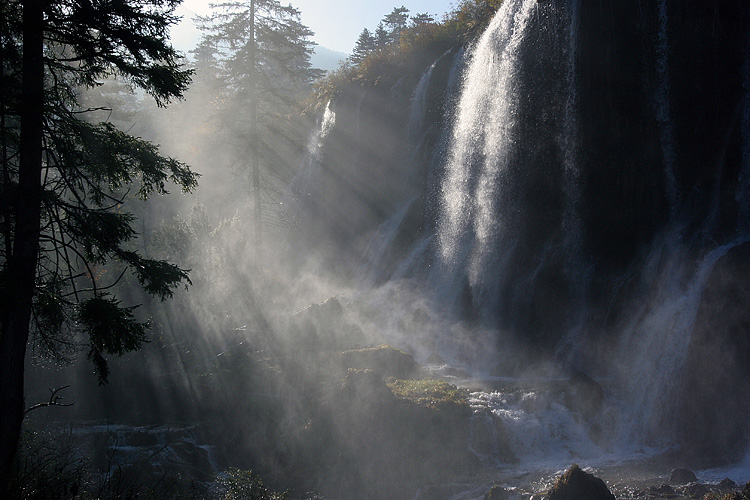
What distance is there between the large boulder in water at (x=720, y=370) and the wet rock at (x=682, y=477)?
1100 millimetres

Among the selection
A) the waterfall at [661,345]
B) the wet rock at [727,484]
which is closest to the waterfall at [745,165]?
the waterfall at [661,345]

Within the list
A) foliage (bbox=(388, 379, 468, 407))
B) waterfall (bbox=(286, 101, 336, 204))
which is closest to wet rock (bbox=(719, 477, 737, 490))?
foliage (bbox=(388, 379, 468, 407))

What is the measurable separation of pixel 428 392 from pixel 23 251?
953cm

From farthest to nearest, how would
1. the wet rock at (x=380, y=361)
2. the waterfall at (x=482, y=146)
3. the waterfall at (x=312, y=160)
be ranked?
the waterfall at (x=312, y=160) < the waterfall at (x=482, y=146) < the wet rock at (x=380, y=361)

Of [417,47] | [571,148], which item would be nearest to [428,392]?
[571,148]

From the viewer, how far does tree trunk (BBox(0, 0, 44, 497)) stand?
6.09 meters

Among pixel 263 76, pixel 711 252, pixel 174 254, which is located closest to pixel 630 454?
pixel 711 252

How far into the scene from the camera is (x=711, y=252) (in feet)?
43.3

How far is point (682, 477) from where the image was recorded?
393 inches

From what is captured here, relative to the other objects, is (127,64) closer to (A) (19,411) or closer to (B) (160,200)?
(A) (19,411)

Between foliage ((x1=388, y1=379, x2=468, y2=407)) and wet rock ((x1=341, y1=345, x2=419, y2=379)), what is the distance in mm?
989

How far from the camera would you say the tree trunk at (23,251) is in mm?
6086

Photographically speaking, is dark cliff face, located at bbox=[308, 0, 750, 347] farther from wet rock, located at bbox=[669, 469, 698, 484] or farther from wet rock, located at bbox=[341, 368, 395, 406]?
wet rock, located at bbox=[341, 368, 395, 406]

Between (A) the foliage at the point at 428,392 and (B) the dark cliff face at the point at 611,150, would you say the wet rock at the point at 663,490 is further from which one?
(B) the dark cliff face at the point at 611,150
